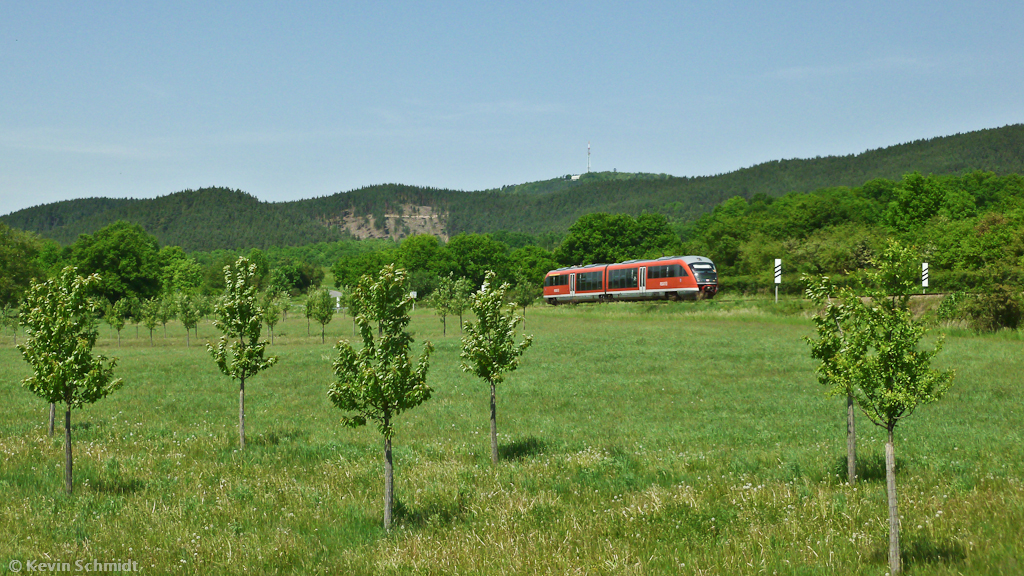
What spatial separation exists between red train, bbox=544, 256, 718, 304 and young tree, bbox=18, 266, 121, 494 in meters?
53.2

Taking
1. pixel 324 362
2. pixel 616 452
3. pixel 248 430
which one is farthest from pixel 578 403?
pixel 324 362

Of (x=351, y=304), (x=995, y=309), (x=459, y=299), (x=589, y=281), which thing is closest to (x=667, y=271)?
(x=589, y=281)

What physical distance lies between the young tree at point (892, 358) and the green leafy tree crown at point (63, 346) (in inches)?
481

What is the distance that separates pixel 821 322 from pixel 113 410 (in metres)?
22.7

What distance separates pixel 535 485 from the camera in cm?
1150

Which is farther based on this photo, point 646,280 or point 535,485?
point 646,280

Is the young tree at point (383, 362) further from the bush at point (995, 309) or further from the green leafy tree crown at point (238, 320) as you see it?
the bush at point (995, 309)

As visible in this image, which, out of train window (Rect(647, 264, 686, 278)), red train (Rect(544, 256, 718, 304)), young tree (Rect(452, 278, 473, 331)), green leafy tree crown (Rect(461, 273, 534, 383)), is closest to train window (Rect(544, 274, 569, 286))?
red train (Rect(544, 256, 718, 304))

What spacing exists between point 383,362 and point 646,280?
5561 centimetres

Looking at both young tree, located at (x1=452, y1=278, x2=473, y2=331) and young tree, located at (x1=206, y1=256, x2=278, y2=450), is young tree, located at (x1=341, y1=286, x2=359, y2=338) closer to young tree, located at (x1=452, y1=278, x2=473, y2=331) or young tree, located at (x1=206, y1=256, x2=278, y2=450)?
young tree, located at (x1=206, y1=256, x2=278, y2=450)

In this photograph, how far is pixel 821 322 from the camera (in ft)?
38.1

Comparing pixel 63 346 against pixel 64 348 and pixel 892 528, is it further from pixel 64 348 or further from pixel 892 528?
pixel 892 528

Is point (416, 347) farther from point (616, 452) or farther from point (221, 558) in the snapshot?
point (221, 558)

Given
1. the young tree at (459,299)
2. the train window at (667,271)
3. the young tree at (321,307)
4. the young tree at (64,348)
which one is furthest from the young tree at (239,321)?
the train window at (667,271)
